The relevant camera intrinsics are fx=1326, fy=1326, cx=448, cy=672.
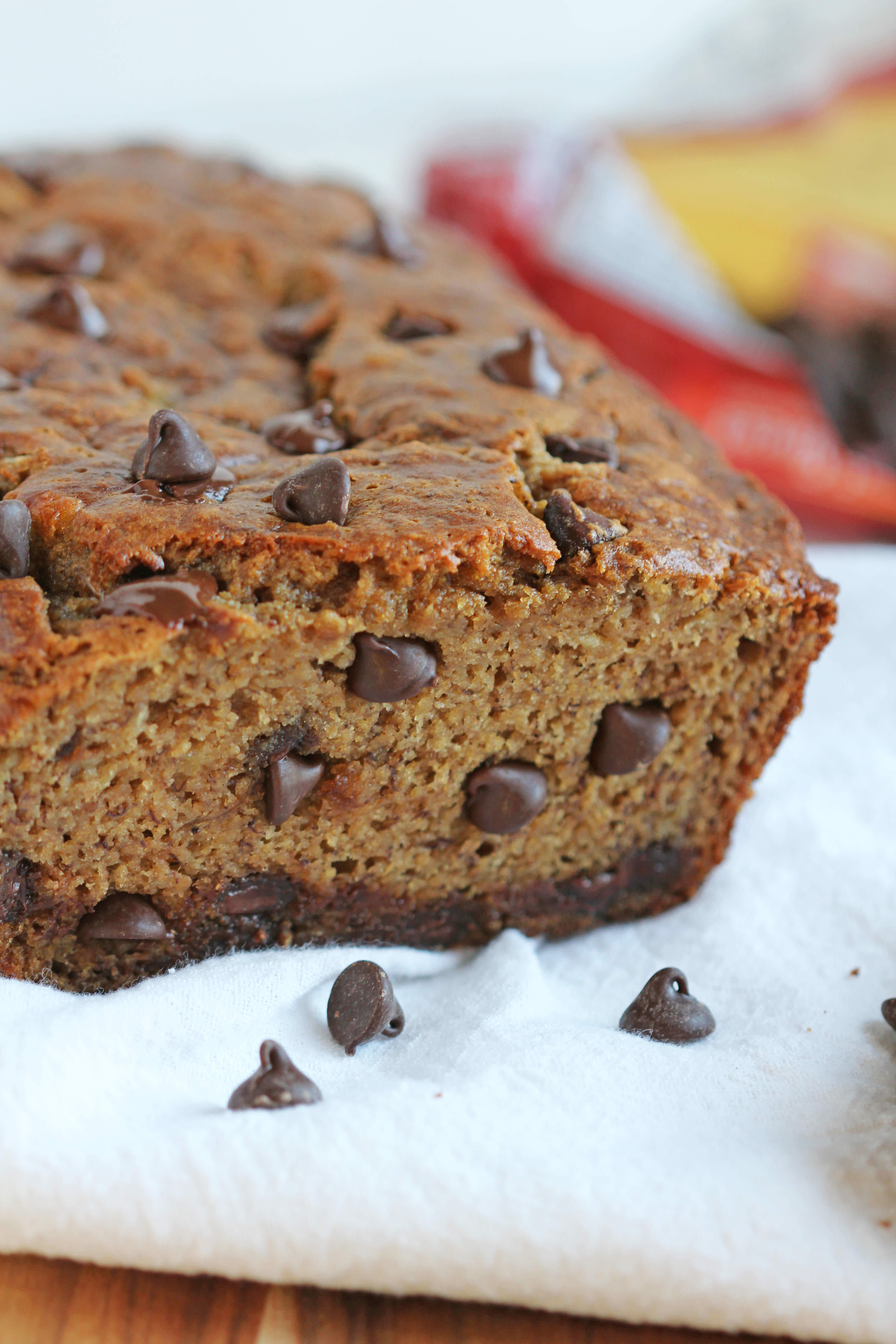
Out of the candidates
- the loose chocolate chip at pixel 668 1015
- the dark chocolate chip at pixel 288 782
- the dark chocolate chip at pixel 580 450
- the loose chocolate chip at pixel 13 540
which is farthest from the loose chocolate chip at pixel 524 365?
the loose chocolate chip at pixel 668 1015

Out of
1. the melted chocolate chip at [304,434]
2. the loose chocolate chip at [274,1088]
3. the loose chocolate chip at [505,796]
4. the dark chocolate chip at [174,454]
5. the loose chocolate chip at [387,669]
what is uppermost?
the dark chocolate chip at [174,454]

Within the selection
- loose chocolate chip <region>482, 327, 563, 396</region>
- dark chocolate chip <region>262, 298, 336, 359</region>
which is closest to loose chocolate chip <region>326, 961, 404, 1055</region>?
loose chocolate chip <region>482, 327, 563, 396</region>

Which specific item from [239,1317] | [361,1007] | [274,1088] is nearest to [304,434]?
[361,1007]

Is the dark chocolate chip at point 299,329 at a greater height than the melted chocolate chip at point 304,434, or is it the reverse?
the melted chocolate chip at point 304,434

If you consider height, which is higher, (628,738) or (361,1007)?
(628,738)

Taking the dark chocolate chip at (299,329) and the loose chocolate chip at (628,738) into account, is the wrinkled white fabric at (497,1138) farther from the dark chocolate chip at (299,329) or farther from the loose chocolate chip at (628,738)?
the dark chocolate chip at (299,329)

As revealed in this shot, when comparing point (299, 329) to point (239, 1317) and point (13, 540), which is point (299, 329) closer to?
point (13, 540)

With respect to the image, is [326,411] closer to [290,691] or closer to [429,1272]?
[290,691]

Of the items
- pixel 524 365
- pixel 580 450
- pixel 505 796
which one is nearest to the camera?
pixel 505 796
